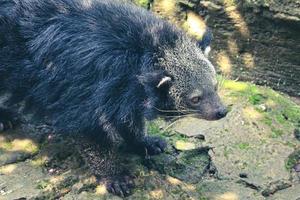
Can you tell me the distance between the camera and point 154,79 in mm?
4738

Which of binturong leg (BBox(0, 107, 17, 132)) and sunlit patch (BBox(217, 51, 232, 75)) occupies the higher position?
sunlit patch (BBox(217, 51, 232, 75))

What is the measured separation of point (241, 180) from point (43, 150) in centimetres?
209

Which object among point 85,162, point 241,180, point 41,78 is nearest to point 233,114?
point 241,180

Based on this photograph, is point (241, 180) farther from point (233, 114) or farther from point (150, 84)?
point (150, 84)

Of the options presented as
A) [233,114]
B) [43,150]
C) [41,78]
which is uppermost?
Result: [41,78]

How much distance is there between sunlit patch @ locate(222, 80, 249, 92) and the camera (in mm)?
6646

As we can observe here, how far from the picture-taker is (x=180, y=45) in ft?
16.4

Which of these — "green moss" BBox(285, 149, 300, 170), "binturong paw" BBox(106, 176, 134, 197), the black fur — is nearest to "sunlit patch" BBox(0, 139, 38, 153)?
the black fur

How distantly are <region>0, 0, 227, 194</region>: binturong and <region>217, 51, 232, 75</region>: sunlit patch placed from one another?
89.3 inches

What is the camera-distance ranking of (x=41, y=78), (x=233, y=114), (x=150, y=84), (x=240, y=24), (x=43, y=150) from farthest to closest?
1. (x=240, y=24)
2. (x=233, y=114)
3. (x=43, y=150)
4. (x=41, y=78)
5. (x=150, y=84)

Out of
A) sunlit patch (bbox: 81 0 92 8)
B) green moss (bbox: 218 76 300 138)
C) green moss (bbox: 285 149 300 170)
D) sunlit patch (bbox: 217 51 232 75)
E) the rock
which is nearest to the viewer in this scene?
sunlit patch (bbox: 81 0 92 8)

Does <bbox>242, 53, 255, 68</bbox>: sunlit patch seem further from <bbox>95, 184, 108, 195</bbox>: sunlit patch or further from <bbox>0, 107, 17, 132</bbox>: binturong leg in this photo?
<bbox>0, 107, 17, 132</bbox>: binturong leg

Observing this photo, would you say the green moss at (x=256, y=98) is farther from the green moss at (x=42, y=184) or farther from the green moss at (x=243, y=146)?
the green moss at (x=42, y=184)

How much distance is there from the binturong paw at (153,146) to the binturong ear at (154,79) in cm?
101
